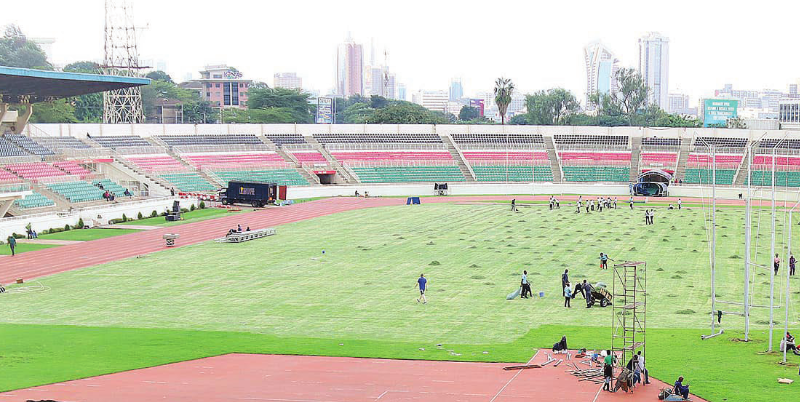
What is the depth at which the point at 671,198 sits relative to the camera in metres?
95.4

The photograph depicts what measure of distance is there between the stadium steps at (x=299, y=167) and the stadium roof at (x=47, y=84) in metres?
22.2

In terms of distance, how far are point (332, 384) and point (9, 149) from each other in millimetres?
62270

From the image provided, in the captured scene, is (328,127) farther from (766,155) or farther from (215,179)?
(766,155)

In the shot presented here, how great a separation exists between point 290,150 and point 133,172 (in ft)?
80.9

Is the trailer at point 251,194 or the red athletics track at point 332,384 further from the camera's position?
the trailer at point 251,194

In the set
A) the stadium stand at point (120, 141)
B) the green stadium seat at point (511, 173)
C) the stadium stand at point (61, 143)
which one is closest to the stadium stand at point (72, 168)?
the stadium stand at point (61, 143)

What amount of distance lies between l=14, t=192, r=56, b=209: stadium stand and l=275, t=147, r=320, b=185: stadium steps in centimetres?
3591

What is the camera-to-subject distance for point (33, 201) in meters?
67.8

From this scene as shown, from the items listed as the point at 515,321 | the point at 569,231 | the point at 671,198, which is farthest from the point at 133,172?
the point at 515,321

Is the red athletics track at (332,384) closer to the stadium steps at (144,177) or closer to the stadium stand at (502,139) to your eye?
the stadium steps at (144,177)

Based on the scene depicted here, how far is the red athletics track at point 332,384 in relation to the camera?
78.8 ft

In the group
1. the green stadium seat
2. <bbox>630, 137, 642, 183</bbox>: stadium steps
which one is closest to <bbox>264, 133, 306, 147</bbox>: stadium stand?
the green stadium seat

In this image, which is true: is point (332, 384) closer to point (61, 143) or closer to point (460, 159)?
point (61, 143)

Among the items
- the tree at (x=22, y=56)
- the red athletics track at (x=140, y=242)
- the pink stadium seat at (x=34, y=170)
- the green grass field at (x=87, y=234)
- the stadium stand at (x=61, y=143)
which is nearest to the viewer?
the red athletics track at (x=140, y=242)
